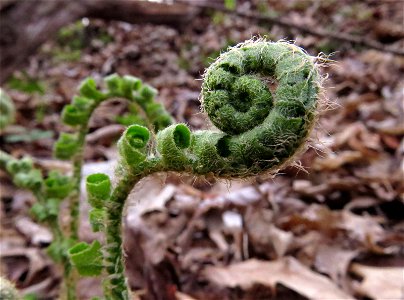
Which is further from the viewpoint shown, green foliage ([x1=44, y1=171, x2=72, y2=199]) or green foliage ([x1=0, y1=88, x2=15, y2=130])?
green foliage ([x1=0, y1=88, x2=15, y2=130])

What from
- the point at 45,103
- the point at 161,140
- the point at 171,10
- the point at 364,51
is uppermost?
the point at 171,10

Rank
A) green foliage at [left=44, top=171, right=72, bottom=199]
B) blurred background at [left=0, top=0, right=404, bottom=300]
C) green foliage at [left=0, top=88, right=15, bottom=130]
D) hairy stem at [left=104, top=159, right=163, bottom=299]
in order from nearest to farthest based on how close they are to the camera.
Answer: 1. hairy stem at [left=104, top=159, right=163, bottom=299]
2. green foliage at [left=44, top=171, right=72, bottom=199]
3. blurred background at [left=0, top=0, right=404, bottom=300]
4. green foliage at [left=0, top=88, right=15, bottom=130]

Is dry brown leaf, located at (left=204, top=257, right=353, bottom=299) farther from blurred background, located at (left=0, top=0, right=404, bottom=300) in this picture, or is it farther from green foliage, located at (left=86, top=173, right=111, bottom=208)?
green foliage, located at (left=86, top=173, right=111, bottom=208)

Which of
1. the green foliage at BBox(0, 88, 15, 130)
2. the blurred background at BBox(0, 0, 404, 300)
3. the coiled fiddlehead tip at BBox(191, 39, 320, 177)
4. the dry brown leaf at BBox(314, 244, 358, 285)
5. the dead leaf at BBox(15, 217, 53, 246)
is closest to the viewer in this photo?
the coiled fiddlehead tip at BBox(191, 39, 320, 177)

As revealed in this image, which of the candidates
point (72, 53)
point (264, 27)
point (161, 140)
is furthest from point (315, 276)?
point (72, 53)

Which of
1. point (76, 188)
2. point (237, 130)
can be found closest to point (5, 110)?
point (76, 188)

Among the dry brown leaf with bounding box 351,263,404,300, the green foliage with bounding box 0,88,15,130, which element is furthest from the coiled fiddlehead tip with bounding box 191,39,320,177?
the green foliage with bounding box 0,88,15,130

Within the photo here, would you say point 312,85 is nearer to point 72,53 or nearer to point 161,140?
point 161,140

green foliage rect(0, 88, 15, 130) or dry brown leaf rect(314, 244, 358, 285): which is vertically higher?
green foliage rect(0, 88, 15, 130)
